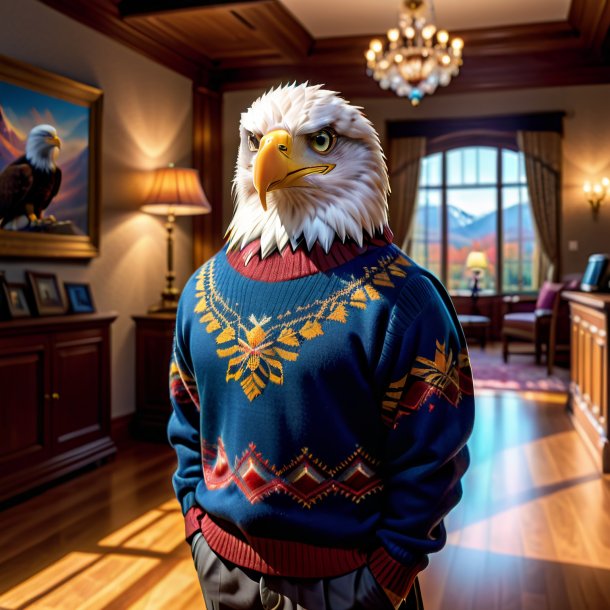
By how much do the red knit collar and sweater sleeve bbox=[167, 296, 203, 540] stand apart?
154 millimetres

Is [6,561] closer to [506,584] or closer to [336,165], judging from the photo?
[506,584]

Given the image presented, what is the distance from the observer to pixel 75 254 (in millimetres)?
4191

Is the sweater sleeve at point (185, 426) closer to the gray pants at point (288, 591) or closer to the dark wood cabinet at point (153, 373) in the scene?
the gray pants at point (288, 591)

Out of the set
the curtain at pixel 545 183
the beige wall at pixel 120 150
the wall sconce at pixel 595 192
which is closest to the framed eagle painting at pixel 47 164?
the beige wall at pixel 120 150

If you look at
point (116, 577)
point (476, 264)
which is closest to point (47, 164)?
point (116, 577)

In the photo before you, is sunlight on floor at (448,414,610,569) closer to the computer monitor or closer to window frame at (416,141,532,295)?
the computer monitor

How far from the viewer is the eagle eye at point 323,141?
2.74 ft

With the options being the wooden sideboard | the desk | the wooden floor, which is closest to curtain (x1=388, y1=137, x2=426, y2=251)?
the desk

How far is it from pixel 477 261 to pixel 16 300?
22.9 feet

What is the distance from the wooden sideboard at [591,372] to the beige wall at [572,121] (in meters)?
2.45

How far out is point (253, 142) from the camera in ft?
2.88

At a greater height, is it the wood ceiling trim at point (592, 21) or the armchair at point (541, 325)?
the wood ceiling trim at point (592, 21)

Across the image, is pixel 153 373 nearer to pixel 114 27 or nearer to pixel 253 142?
pixel 114 27

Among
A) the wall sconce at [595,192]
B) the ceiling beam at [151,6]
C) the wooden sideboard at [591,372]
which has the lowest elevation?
the wooden sideboard at [591,372]
